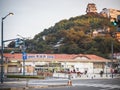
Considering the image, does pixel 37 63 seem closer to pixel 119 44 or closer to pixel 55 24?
pixel 119 44

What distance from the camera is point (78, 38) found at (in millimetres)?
103375

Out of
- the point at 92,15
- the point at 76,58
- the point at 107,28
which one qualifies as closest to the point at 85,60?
the point at 76,58

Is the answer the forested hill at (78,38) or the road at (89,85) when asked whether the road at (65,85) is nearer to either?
the road at (89,85)

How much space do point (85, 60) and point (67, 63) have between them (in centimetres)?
492

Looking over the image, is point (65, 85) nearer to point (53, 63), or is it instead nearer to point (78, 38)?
point (53, 63)

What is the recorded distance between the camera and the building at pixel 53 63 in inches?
2840

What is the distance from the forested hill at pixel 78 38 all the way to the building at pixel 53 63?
13.7 meters

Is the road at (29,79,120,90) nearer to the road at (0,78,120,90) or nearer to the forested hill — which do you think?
the road at (0,78,120,90)

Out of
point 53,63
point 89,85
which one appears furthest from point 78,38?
point 89,85

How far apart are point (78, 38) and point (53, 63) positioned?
27.9m

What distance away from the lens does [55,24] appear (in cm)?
13062

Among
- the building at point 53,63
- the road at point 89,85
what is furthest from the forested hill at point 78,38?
the road at point 89,85

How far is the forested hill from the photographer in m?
98.4

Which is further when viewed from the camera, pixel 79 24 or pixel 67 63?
pixel 79 24
